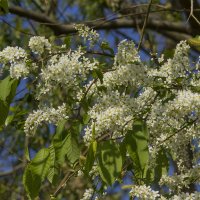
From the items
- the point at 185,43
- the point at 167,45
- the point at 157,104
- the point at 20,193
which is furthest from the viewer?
the point at 167,45

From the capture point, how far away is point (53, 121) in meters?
2.02

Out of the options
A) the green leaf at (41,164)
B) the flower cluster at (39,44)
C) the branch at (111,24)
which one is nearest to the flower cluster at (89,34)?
the flower cluster at (39,44)

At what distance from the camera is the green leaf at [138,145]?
1.78 metres

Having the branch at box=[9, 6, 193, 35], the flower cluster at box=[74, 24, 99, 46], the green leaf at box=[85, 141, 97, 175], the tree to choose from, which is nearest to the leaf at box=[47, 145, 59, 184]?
the tree

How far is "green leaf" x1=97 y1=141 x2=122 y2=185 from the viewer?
175 centimetres

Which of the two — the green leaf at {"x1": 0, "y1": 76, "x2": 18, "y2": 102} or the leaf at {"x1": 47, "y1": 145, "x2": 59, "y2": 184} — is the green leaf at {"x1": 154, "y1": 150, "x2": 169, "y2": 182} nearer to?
the leaf at {"x1": 47, "y1": 145, "x2": 59, "y2": 184}

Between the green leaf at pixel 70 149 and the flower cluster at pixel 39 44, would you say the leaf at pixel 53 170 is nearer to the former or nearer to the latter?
the green leaf at pixel 70 149

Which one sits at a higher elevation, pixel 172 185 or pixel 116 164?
pixel 172 185

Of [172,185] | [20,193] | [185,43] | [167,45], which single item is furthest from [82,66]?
[167,45]

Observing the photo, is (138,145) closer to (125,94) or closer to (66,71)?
(125,94)

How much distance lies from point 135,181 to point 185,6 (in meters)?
1.94

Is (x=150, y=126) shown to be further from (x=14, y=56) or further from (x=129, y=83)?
(x=14, y=56)

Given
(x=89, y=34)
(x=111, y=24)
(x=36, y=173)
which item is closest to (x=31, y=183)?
(x=36, y=173)

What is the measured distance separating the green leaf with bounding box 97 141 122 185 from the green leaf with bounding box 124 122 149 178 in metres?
0.04
